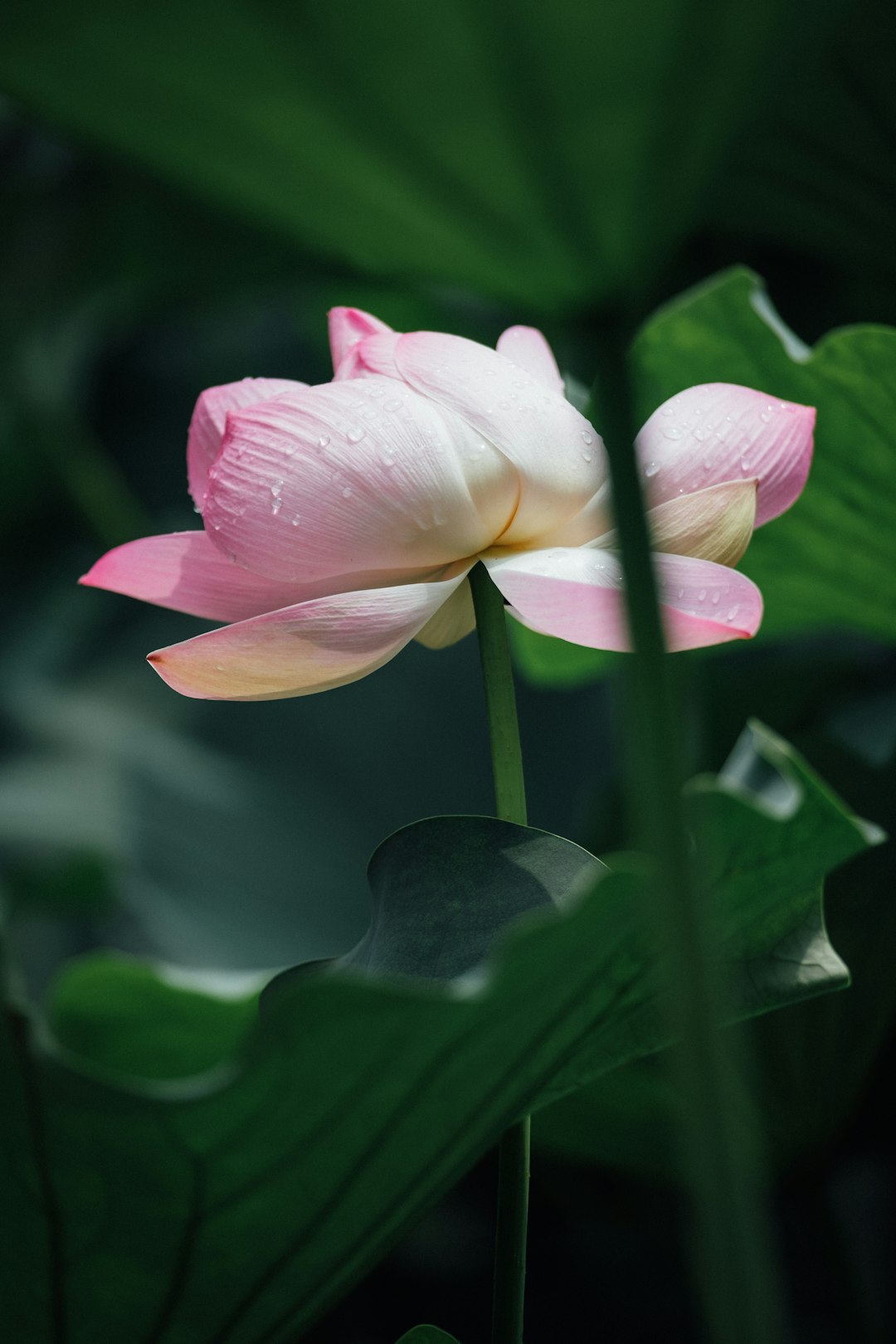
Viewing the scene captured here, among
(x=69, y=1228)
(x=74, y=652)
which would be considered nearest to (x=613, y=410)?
(x=69, y=1228)

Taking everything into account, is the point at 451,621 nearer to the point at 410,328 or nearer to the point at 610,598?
the point at 610,598

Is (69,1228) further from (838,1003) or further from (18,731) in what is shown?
(18,731)

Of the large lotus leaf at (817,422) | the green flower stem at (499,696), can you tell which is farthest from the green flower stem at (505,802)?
the large lotus leaf at (817,422)

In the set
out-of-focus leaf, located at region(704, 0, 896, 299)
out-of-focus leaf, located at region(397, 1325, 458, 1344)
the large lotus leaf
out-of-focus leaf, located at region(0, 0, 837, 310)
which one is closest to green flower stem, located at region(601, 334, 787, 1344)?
out-of-focus leaf, located at region(0, 0, 837, 310)

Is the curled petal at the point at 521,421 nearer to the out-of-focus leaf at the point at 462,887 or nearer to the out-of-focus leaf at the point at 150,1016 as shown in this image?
the out-of-focus leaf at the point at 462,887

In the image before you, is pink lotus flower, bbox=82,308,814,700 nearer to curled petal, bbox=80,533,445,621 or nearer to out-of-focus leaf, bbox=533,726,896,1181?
curled petal, bbox=80,533,445,621
